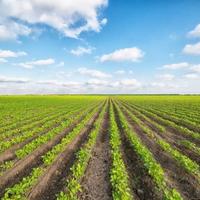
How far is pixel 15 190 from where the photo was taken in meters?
6.30

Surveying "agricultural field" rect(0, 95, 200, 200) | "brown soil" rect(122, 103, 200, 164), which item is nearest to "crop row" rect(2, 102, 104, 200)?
"agricultural field" rect(0, 95, 200, 200)

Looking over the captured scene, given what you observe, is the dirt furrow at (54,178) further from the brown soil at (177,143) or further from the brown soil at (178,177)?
the brown soil at (177,143)

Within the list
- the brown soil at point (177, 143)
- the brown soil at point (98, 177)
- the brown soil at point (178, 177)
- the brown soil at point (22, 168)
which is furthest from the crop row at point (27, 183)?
the brown soil at point (177, 143)

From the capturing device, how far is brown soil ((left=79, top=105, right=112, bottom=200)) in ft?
20.7

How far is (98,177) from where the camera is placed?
24.8 ft

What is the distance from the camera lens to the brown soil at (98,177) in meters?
6.30

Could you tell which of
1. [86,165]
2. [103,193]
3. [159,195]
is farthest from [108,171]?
[159,195]

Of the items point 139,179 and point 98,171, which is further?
point 98,171

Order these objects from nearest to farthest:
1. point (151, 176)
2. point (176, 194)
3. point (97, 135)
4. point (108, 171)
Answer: point (176, 194) → point (151, 176) → point (108, 171) → point (97, 135)

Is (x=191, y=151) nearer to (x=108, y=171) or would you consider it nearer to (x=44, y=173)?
(x=108, y=171)

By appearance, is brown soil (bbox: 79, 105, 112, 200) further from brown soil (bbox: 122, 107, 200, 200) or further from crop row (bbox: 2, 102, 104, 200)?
brown soil (bbox: 122, 107, 200, 200)

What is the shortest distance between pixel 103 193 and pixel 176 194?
2.54m

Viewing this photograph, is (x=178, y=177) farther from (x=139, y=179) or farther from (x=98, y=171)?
(x=98, y=171)

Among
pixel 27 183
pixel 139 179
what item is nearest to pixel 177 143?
pixel 139 179
